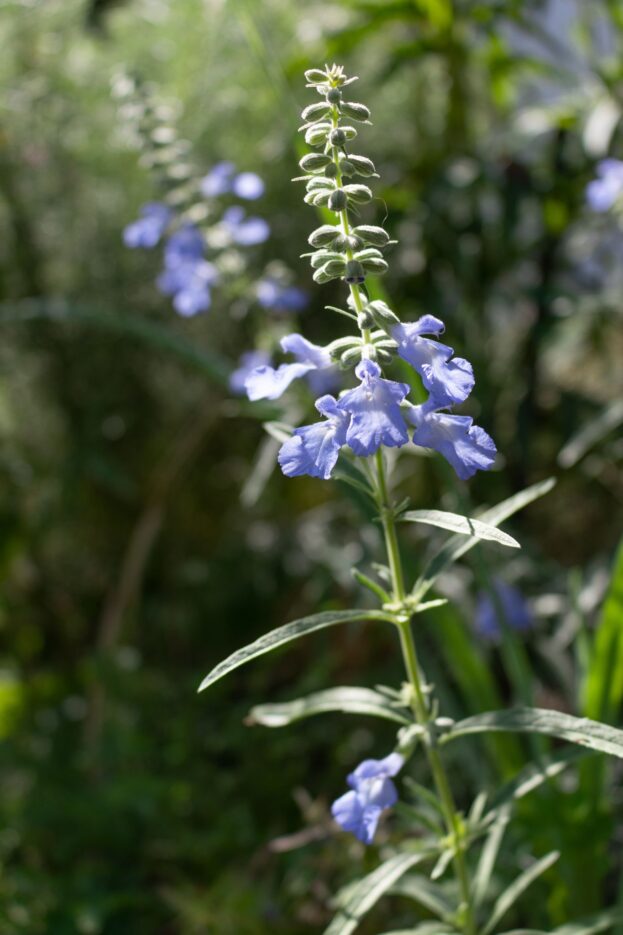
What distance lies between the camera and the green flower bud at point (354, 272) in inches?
28.9

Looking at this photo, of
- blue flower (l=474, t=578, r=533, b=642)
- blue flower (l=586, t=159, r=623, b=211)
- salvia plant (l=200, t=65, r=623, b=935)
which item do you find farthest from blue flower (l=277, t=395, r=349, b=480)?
blue flower (l=586, t=159, r=623, b=211)

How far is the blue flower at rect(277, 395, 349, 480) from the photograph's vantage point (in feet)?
2.39

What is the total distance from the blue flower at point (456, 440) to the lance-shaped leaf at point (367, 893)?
0.39m

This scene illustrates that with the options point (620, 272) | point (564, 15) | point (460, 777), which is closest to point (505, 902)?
point (460, 777)

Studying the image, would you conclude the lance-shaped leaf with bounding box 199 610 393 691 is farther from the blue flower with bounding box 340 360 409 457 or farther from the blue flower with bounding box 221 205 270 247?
the blue flower with bounding box 221 205 270 247

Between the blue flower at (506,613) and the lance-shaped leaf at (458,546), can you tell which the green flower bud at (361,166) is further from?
the blue flower at (506,613)

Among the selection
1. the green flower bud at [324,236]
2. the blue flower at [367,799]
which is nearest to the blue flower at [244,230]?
the green flower bud at [324,236]

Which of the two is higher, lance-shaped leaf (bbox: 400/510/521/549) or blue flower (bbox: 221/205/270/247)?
blue flower (bbox: 221/205/270/247)

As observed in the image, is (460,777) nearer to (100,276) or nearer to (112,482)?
(112,482)

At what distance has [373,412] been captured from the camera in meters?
0.72

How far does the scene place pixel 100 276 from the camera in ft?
7.35

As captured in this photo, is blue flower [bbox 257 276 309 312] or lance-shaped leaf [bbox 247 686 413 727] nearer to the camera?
lance-shaped leaf [bbox 247 686 413 727]

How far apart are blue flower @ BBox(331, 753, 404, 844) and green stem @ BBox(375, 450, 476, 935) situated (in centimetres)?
4

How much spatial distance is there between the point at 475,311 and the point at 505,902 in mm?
1349
